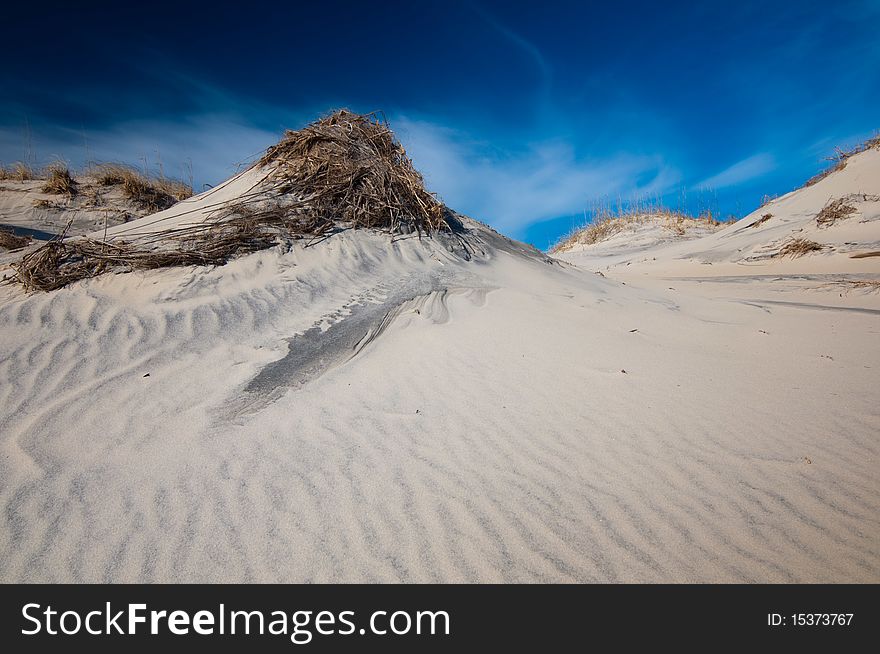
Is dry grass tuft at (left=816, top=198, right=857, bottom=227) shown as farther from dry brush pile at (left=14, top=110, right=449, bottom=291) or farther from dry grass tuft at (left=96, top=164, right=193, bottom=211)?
dry grass tuft at (left=96, top=164, right=193, bottom=211)

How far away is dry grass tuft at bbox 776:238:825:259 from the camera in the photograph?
8867 mm

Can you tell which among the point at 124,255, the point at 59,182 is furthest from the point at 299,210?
the point at 59,182

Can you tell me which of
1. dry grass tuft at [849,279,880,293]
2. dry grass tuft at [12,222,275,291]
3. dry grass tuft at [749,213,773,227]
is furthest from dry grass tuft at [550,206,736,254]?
dry grass tuft at [12,222,275,291]

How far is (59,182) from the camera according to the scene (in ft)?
26.1

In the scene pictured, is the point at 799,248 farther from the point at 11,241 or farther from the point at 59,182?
the point at 59,182

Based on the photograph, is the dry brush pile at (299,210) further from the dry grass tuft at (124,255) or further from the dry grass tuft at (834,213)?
the dry grass tuft at (834,213)

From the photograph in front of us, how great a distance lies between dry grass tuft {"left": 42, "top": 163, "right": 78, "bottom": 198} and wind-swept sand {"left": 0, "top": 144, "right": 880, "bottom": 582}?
276 inches

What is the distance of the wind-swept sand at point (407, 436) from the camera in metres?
1.45

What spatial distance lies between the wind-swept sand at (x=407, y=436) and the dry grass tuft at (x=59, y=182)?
23.0 feet

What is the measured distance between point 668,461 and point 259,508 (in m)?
1.93

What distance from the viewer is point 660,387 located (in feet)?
8.59

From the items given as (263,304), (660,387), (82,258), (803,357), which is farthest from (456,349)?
(82,258)

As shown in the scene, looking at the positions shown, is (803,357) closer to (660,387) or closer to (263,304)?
(660,387)

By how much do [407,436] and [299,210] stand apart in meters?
3.29
